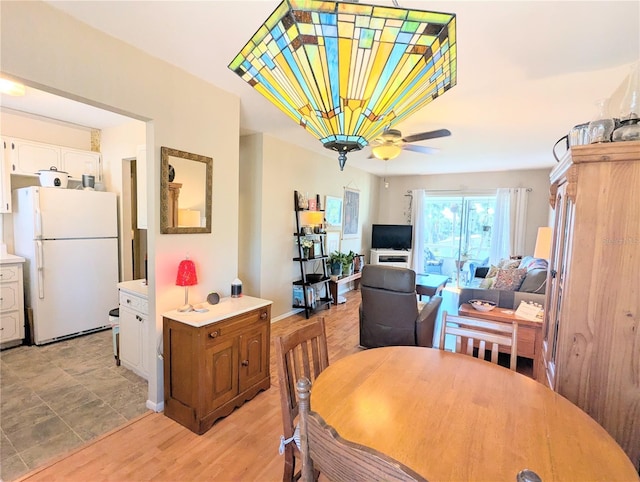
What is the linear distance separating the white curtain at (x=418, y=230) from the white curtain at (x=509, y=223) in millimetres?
1450

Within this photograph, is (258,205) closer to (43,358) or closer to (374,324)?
(374,324)

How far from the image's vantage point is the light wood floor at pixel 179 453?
175 cm

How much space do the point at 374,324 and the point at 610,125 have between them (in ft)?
8.07

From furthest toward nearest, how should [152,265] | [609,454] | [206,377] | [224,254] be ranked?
[224,254], [152,265], [206,377], [609,454]

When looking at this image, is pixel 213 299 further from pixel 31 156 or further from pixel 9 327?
pixel 31 156

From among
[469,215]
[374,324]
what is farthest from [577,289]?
[469,215]

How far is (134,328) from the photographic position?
8.84 ft

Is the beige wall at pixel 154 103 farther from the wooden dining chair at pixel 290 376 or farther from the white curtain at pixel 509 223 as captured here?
the white curtain at pixel 509 223

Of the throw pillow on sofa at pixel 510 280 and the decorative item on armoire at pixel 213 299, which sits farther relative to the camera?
the throw pillow on sofa at pixel 510 280

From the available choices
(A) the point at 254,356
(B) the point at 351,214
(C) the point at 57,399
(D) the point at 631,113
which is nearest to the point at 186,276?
(A) the point at 254,356

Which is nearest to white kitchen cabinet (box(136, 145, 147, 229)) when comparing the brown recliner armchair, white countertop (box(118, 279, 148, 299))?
white countertop (box(118, 279, 148, 299))

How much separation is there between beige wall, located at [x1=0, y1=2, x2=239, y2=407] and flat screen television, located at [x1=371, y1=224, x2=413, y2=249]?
483 cm

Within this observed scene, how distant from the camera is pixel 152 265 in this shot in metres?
2.23

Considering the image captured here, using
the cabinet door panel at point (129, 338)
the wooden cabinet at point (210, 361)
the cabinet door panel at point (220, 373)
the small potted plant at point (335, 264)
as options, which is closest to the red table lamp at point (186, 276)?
the wooden cabinet at point (210, 361)
